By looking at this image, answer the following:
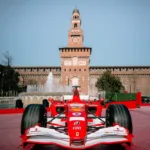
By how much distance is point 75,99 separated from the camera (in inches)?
232

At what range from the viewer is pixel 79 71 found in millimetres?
68562

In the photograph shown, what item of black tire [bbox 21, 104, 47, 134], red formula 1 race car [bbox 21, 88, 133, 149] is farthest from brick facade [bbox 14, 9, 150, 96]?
red formula 1 race car [bbox 21, 88, 133, 149]

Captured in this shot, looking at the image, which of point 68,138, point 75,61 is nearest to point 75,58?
point 75,61

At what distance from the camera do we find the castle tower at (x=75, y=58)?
2689 inches

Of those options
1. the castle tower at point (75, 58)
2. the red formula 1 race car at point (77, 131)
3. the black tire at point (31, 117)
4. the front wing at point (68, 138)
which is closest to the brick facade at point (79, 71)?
the castle tower at point (75, 58)

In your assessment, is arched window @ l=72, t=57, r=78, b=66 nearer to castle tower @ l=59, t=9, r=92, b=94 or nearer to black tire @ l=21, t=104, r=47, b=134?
castle tower @ l=59, t=9, r=92, b=94

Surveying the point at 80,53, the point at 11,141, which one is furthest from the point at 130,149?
the point at 80,53

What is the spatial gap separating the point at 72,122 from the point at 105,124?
1.62 metres

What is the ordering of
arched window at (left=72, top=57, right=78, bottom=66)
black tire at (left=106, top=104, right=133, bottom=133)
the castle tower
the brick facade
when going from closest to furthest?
black tire at (left=106, top=104, right=133, bottom=133)
the castle tower
the brick facade
arched window at (left=72, top=57, right=78, bottom=66)

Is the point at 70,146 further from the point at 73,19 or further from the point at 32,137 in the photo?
the point at 73,19

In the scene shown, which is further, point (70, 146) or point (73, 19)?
point (73, 19)

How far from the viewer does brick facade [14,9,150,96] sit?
225 feet

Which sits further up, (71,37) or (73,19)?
(73,19)

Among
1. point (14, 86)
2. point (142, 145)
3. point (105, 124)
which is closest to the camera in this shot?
point (142, 145)
